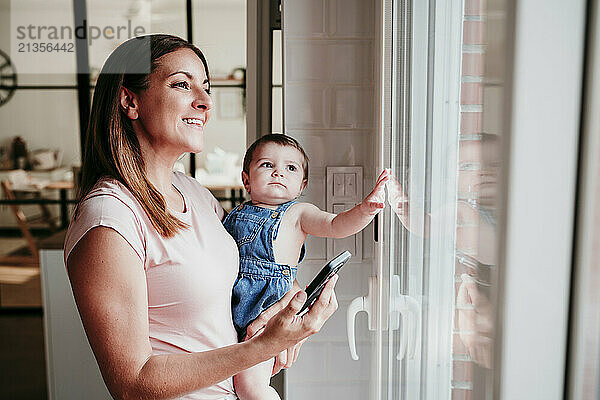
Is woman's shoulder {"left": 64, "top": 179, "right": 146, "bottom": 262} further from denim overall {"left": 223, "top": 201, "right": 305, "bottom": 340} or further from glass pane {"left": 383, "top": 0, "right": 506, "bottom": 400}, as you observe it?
glass pane {"left": 383, "top": 0, "right": 506, "bottom": 400}

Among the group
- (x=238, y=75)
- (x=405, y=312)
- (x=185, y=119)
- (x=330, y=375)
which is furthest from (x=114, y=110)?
(x=330, y=375)

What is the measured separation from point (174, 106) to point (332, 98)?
34cm

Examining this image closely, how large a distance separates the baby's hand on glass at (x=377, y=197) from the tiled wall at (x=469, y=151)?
384 mm

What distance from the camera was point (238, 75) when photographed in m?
1.22

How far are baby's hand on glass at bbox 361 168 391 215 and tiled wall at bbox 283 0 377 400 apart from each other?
22cm

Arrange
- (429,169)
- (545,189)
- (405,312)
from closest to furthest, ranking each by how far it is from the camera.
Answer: (545,189) → (429,169) → (405,312)

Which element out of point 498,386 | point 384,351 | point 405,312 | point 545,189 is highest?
point 545,189

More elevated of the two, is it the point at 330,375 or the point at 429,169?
the point at 429,169

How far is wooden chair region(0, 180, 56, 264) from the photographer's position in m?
1.27

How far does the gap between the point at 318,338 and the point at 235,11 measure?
27.1 inches

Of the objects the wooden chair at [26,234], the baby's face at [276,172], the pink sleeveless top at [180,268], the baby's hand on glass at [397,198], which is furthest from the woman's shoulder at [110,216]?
the wooden chair at [26,234]

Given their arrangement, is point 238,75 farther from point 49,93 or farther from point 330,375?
point 330,375

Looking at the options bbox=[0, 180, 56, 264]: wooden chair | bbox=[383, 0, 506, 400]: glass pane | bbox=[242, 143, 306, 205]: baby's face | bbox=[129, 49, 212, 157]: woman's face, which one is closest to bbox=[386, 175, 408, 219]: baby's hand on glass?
bbox=[383, 0, 506, 400]: glass pane

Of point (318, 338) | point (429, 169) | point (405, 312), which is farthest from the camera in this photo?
point (318, 338)
